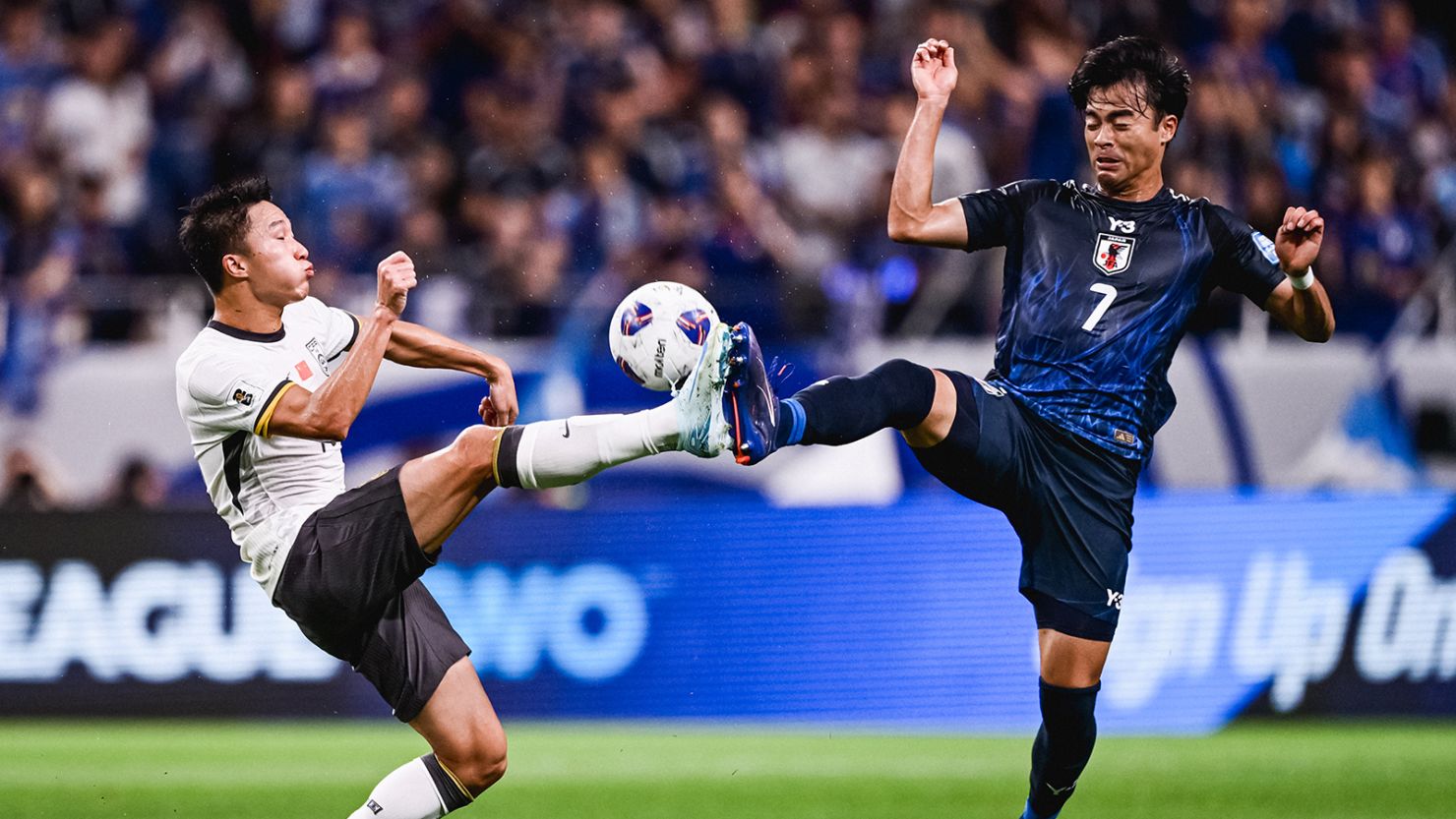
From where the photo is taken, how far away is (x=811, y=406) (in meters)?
5.65

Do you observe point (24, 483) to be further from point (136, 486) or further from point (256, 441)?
point (256, 441)

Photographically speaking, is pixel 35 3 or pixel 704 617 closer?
pixel 704 617

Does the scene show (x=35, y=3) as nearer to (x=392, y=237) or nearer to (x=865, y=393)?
(x=392, y=237)

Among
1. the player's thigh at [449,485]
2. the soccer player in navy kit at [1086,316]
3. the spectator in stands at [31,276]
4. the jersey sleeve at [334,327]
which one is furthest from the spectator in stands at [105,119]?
the soccer player in navy kit at [1086,316]

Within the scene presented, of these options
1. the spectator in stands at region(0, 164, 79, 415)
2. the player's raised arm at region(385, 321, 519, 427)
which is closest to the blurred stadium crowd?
the spectator in stands at region(0, 164, 79, 415)

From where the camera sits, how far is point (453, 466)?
5.82m

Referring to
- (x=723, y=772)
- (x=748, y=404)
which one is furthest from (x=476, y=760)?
(x=723, y=772)

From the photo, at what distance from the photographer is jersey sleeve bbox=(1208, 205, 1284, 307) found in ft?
20.3

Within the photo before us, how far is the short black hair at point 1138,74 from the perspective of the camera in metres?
6.12

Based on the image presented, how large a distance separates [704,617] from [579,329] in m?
2.11

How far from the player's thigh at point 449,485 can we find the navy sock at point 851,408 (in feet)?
3.11

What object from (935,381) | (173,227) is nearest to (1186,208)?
(935,381)

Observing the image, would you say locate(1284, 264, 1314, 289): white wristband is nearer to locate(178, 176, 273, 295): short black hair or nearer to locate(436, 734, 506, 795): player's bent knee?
locate(436, 734, 506, 795): player's bent knee

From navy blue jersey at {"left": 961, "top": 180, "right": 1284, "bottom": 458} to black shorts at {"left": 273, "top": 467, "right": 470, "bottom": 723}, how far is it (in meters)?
2.05
